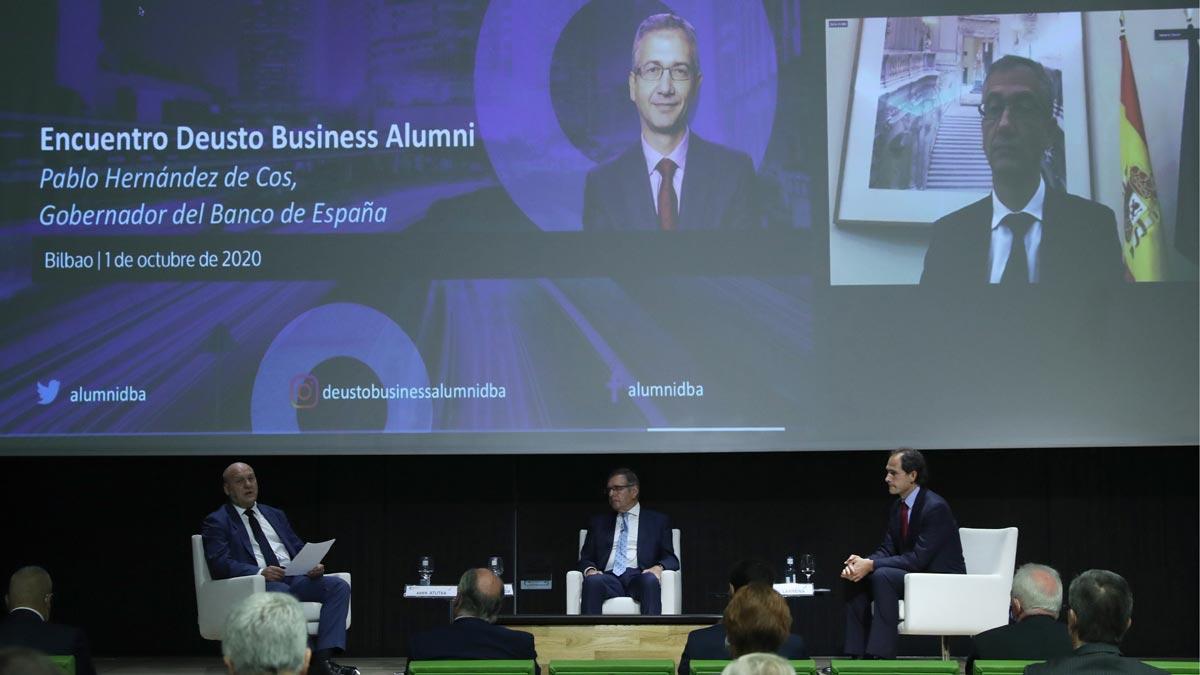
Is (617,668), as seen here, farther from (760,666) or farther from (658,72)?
(658,72)

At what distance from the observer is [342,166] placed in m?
6.43

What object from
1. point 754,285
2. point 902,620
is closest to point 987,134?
point 754,285

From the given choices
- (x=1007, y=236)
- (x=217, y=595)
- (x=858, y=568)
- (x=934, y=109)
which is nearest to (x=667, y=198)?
(x=934, y=109)

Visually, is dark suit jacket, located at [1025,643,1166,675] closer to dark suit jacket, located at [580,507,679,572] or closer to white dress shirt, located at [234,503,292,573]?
dark suit jacket, located at [580,507,679,572]

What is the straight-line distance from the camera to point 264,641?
2570 mm

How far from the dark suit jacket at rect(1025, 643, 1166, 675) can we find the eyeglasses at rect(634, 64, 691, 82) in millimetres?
3744

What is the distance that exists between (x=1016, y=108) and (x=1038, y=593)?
9.44ft

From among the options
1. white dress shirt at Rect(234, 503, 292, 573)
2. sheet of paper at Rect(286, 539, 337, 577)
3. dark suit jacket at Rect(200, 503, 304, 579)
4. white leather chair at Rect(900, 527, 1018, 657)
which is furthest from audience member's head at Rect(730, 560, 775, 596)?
white dress shirt at Rect(234, 503, 292, 573)

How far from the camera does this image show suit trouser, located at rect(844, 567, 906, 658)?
594cm

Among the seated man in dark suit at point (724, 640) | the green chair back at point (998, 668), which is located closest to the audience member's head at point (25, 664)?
the seated man in dark suit at point (724, 640)

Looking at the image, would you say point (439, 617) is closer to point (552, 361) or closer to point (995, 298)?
point (552, 361)

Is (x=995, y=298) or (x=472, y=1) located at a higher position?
(x=472, y=1)

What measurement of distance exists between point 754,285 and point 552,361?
3.23 ft

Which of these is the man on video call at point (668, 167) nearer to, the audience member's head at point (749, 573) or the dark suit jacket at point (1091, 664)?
the audience member's head at point (749, 573)
